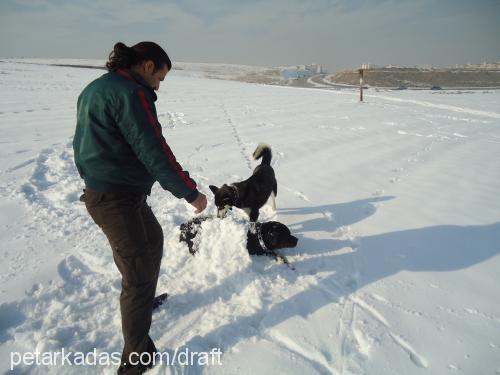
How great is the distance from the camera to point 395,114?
12812 millimetres

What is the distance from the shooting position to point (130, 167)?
1.79m

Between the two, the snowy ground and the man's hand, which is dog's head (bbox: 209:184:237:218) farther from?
the man's hand

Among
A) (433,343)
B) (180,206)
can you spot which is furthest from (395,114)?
(433,343)

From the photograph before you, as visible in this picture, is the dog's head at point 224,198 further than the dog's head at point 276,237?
Yes

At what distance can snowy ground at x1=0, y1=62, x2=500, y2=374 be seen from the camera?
222 cm

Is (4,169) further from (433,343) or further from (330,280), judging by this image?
(433,343)

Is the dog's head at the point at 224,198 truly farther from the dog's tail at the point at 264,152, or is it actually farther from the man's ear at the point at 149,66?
the man's ear at the point at 149,66

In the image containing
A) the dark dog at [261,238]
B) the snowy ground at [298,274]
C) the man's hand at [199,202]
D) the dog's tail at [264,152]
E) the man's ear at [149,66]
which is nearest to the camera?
the man's ear at [149,66]

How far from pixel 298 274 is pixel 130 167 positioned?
190cm

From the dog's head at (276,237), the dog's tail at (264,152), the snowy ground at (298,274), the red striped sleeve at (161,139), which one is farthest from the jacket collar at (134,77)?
the dog's tail at (264,152)

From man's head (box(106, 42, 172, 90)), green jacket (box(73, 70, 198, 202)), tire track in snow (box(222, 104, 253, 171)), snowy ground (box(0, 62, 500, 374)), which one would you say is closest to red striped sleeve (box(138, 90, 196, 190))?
green jacket (box(73, 70, 198, 202))

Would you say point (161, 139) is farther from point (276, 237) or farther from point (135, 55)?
point (276, 237)

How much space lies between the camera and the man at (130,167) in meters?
1.64

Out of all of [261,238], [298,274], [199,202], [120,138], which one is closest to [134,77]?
[120,138]
